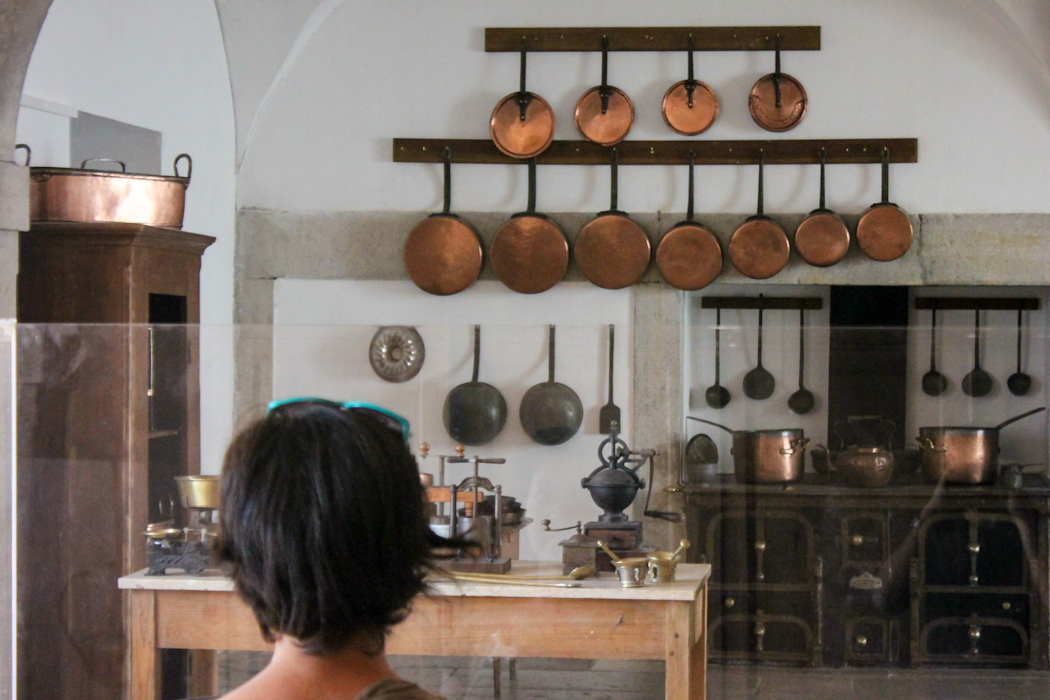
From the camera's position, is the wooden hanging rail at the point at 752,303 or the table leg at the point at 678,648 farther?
A: the wooden hanging rail at the point at 752,303

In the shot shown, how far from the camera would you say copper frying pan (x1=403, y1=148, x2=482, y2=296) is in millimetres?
4723

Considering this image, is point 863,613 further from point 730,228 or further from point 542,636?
point 730,228

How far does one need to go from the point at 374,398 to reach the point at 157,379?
551 millimetres

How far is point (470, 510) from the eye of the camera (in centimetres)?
315

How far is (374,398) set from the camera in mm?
3006

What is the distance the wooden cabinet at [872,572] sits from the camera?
11.1ft

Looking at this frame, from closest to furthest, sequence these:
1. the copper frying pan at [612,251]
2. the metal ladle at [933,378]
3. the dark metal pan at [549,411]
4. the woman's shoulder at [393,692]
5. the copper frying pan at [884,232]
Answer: the woman's shoulder at [393,692] < the metal ladle at [933,378] < the dark metal pan at [549,411] < the copper frying pan at [884,232] < the copper frying pan at [612,251]

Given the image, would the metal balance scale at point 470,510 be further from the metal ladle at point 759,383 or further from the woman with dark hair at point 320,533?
the woman with dark hair at point 320,533

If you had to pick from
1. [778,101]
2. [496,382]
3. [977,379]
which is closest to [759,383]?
[977,379]

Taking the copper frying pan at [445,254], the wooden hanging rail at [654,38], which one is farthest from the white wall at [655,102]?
the copper frying pan at [445,254]

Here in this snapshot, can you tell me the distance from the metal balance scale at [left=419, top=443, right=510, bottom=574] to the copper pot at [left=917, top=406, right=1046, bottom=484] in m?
1.26

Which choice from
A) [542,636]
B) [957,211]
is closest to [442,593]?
[542,636]

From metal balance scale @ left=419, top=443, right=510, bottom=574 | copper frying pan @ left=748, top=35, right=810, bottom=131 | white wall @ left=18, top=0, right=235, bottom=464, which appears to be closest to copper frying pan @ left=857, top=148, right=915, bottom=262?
copper frying pan @ left=748, top=35, right=810, bottom=131

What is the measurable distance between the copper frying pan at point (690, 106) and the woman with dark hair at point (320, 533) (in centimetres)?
380
